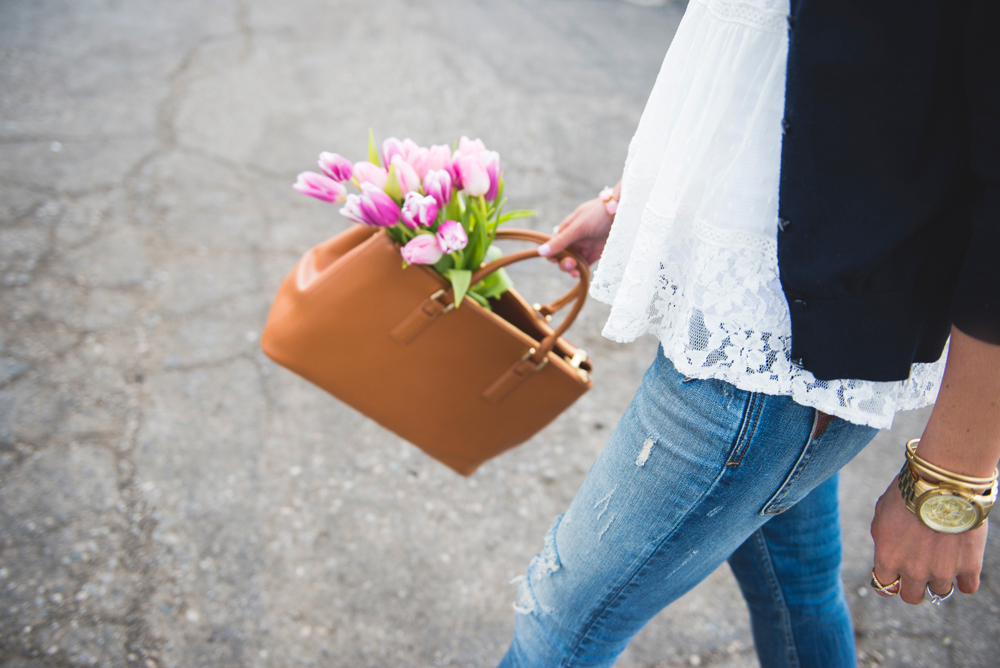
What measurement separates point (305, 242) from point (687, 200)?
5.94ft

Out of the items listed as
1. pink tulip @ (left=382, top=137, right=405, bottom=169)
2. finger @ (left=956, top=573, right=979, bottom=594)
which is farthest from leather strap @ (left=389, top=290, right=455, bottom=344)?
finger @ (left=956, top=573, right=979, bottom=594)

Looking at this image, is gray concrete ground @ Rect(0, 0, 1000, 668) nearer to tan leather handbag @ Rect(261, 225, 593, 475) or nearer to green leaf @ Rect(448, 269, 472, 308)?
tan leather handbag @ Rect(261, 225, 593, 475)

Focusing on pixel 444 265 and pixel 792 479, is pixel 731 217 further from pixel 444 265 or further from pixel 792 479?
pixel 444 265

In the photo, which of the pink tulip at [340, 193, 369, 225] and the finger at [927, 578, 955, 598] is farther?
the pink tulip at [340, 193, 369, 225]

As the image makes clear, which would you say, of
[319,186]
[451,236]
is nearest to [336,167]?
[319,186]

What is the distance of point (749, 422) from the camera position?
642 mm

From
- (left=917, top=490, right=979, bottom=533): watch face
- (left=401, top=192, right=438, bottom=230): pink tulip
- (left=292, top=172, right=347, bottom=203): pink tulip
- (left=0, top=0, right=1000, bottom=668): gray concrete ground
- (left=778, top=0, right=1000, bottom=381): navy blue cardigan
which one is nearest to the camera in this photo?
(left=778, top=0, right=1000, bottom=381): navy blue cardigan

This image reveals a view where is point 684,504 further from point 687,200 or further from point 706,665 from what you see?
point 706,665

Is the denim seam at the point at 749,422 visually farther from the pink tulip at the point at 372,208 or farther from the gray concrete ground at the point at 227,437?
the gray concrete ground at the point at 227,437

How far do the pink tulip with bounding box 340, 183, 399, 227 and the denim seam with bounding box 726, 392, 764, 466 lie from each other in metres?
0.56

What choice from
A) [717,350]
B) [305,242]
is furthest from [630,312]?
[305,242]

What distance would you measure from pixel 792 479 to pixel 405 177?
65 centimetres

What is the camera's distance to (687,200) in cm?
68

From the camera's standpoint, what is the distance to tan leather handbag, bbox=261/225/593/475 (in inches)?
39.9
